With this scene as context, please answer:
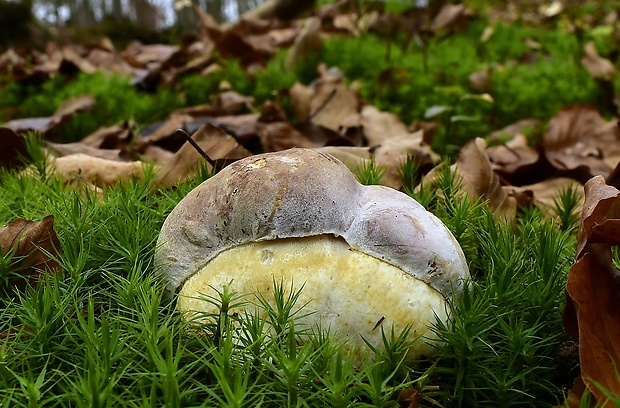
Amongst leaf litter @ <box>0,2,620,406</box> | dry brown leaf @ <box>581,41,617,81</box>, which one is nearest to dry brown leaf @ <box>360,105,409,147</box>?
leaf litter @ <box>0,2,620,406</box>

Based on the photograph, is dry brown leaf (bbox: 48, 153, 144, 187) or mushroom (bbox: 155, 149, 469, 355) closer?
mushroom (bbox: 155, 149, 469, 355)

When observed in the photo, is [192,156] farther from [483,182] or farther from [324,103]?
[324,103]

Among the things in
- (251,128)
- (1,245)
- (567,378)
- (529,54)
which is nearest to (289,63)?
(251,128)

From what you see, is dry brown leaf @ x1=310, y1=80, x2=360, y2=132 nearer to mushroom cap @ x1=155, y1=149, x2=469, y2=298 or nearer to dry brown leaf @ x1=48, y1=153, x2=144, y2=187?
dry brown leaf @ x1=48, y1=153, x2=144, y2=187

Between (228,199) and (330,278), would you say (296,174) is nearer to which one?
(228,199)

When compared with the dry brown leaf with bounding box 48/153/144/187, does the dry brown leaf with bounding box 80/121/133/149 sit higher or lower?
lower

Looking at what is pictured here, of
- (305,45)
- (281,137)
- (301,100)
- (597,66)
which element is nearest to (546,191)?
(281,137)

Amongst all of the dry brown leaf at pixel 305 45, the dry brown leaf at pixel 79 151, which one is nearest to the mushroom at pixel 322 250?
the dry brown leaf at pixel 79 151
